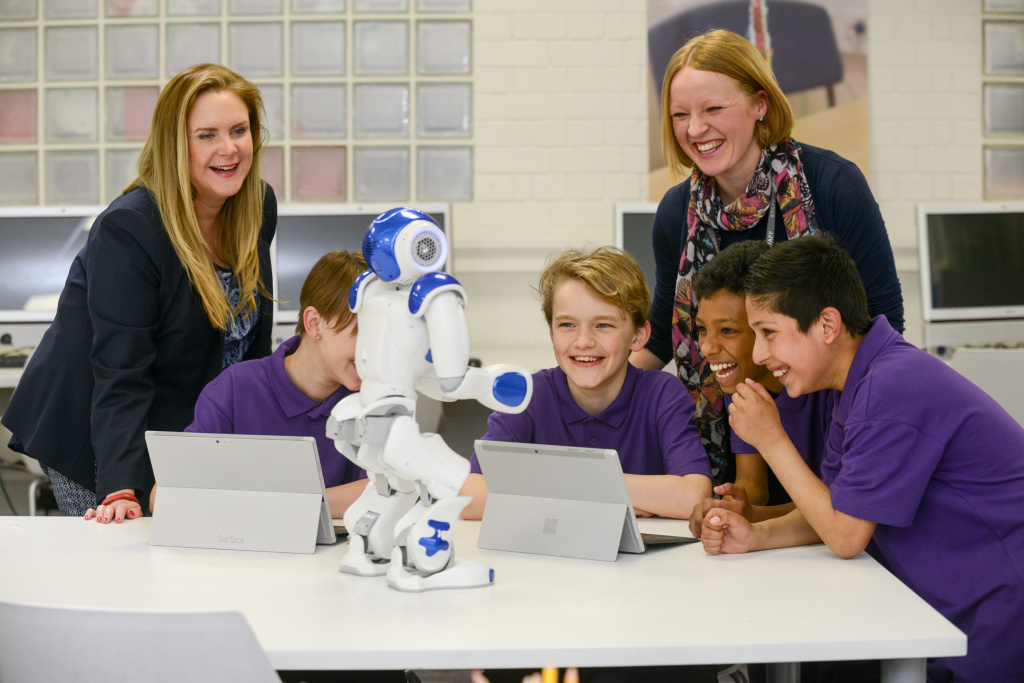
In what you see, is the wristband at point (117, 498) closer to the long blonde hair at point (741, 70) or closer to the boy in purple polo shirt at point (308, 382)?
the boy in purple polo shirt at point (308, 382)

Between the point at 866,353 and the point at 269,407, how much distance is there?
3.10 feet

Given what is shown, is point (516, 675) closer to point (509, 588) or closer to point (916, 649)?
point (509, 588)

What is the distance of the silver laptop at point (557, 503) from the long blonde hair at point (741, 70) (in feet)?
2.68

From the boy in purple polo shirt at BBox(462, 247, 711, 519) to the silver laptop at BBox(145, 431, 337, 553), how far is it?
0.38 meters

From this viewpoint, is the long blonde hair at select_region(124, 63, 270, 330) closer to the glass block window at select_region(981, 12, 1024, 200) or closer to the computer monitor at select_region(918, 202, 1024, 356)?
the computer monitor at select_region(918, 202, 1024, 356)

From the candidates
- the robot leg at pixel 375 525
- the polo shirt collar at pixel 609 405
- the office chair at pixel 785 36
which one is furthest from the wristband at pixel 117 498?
the office chair at pixel 785 36

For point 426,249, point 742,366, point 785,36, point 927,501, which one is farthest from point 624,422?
point 785,36

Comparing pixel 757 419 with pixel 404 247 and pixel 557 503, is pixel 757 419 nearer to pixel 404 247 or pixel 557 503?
pixel 557 503

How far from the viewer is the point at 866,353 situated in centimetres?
127

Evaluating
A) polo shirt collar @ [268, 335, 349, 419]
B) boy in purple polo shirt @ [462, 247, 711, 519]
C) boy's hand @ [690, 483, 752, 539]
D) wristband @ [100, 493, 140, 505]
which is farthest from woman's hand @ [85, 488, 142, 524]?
boy's hand @ [690, 483, 752, 539]

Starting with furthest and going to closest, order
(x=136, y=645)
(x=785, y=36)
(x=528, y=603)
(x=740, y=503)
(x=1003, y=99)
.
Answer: (x=1003, y=99) → (x=785, y=36) → (x=740, y=503) → (x=528, y=603) → (x=136, y=645)

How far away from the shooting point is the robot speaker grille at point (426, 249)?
1046mm

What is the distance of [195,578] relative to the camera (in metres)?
1.11

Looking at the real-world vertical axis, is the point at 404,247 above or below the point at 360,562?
above
